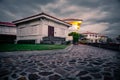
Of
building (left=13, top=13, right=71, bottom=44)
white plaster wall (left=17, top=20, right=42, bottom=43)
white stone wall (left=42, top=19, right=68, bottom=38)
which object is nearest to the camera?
building (left=13, top=13, right=71, bottom=44)

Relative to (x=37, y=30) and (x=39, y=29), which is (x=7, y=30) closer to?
(x=37, y=30)

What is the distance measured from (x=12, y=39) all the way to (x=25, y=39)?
431cm

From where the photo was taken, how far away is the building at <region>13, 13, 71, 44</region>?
1595cm

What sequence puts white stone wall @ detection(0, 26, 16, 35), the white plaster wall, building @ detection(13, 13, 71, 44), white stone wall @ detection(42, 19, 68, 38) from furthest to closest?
white stone wall @ detection(0, 26, 16, 35)
white stone wall @ detection(42, 19, 68, 38)
the white plaster wall
building @ detection(13, 13, 71, 44)

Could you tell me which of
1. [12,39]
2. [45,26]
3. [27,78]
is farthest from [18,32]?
[27,78]

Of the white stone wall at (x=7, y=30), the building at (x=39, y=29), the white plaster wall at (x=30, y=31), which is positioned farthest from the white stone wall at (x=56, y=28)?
the white stone wall at (x=7, y=30)

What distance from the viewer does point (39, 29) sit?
53.1 feet

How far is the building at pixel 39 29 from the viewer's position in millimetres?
15945

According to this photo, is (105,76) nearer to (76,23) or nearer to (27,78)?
(27,78)

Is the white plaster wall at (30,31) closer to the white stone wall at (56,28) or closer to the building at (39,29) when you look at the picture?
the building at (39,29)

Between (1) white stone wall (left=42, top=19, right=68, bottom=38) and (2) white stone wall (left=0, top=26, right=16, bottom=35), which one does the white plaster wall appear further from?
(2) white stone wall (left=0, top=26, right=16, bottom=35)

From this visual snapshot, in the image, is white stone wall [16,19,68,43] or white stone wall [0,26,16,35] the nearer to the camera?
white stone wall [16,19,68,43]

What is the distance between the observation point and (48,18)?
648 inches

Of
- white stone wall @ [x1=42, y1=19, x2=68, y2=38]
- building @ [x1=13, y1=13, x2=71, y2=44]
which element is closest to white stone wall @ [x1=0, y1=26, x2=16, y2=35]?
A: building @ [x1=13, y1=13, x2=71, y2=44]
